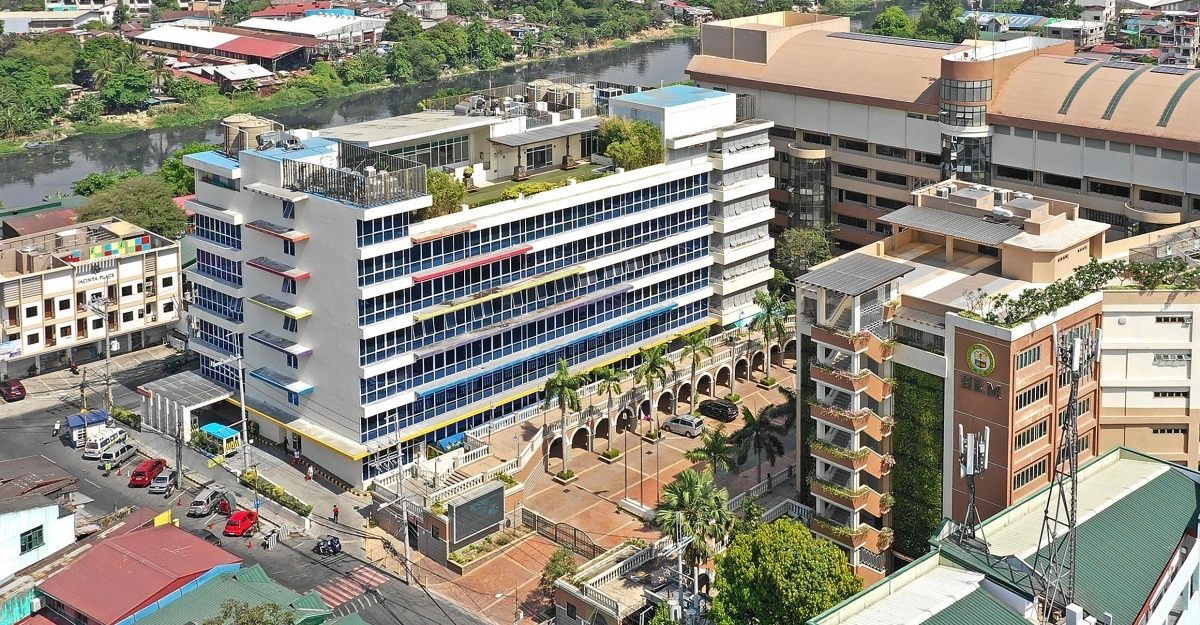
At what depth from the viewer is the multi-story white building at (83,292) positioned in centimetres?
9750

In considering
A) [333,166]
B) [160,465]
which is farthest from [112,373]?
[333,166]

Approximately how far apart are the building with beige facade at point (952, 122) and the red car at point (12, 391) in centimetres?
5505

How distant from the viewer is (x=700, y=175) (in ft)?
312

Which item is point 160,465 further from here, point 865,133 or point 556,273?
point 865,133

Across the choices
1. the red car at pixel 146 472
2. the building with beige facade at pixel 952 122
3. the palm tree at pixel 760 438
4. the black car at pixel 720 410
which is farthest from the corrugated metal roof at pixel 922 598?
the red car at pixel 146 472

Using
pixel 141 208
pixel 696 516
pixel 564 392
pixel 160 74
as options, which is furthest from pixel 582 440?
pixel 160 74

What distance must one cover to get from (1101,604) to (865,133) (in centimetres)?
5698

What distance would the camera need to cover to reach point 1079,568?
188ft

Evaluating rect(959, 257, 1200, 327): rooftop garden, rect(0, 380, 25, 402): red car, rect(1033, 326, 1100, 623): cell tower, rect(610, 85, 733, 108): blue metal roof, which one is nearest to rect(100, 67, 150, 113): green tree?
rect(0, 380, 25, 402): red car

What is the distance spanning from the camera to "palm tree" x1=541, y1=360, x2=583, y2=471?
3300 inches

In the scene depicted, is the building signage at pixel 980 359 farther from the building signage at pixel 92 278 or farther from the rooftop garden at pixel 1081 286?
the building signage at pixel 92 278

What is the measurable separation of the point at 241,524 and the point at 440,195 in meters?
21.1

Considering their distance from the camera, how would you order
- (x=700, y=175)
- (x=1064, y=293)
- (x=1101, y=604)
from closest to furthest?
(x=1101, y=604), (x=1064, y=293), (x=700, y=175)

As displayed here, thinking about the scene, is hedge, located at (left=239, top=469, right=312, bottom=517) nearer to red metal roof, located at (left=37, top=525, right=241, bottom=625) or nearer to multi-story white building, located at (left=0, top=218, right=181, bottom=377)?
red metal roof, located at (left=37, top=525, right=241, bottom=625)
